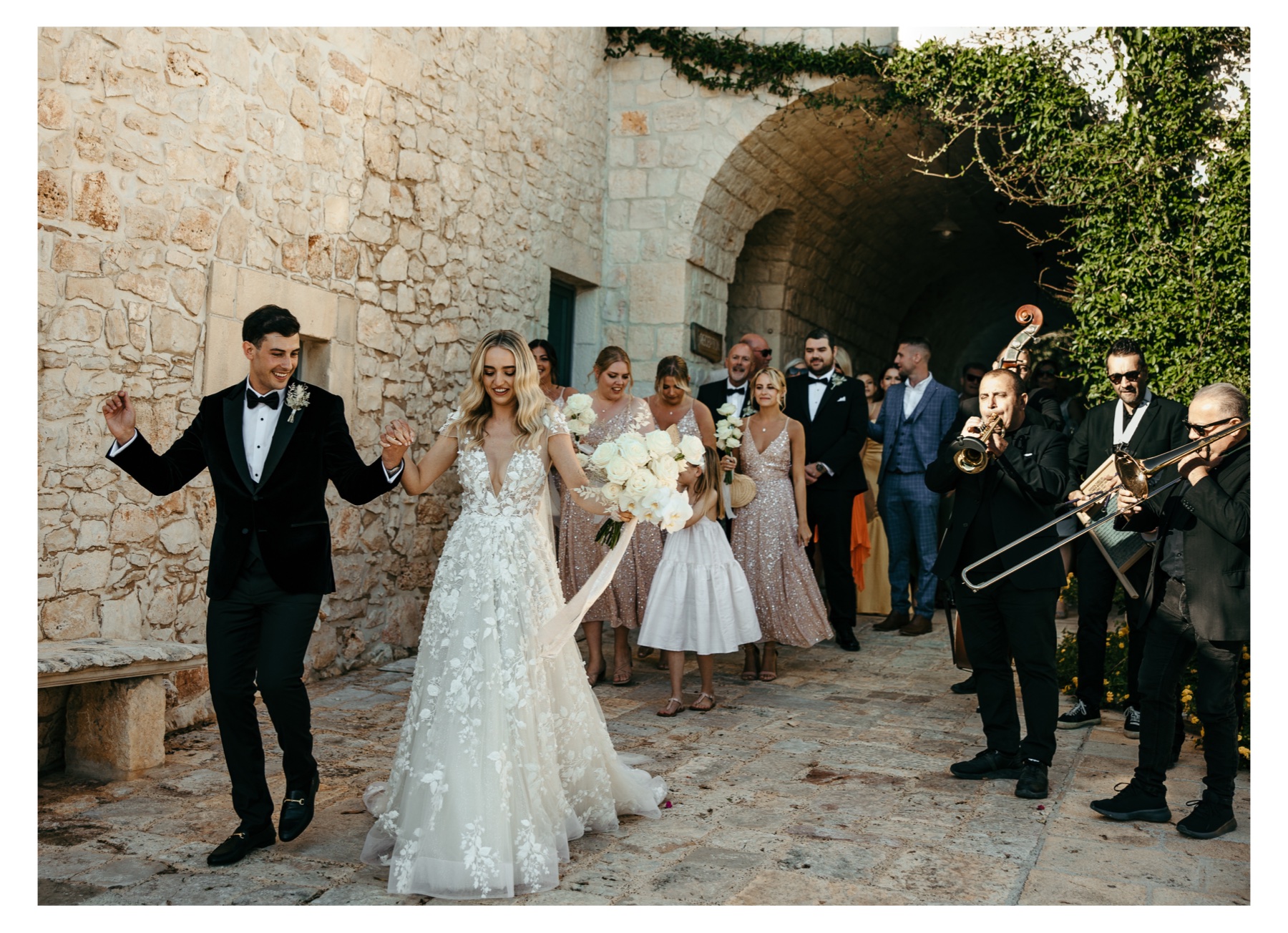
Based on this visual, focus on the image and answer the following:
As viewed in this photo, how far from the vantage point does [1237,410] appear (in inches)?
147

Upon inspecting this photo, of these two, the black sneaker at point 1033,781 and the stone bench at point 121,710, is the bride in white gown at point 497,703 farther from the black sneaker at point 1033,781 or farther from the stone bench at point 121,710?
the black sneaker at point 1033,781

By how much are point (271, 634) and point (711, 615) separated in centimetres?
274

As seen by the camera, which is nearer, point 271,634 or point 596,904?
point 596,904

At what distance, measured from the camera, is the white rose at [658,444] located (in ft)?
12.2

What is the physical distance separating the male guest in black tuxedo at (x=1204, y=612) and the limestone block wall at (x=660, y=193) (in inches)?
219

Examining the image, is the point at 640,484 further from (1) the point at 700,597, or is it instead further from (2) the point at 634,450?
(1) the point at 700,597

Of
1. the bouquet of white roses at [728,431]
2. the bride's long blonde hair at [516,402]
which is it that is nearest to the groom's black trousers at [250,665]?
the bride's long blonde hair at [516,402]

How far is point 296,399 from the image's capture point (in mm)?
3723

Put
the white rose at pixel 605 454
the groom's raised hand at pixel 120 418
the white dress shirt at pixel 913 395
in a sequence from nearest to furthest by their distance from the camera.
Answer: the groom's raised hand at pixel 120 418 < the white rose at pixel 605 454 < the white dress shirt at pixel 913 395

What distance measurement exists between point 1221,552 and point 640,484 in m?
2.05

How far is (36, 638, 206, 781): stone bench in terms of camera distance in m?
4.43

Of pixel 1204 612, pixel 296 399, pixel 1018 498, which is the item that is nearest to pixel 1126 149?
pixel 1018 498
